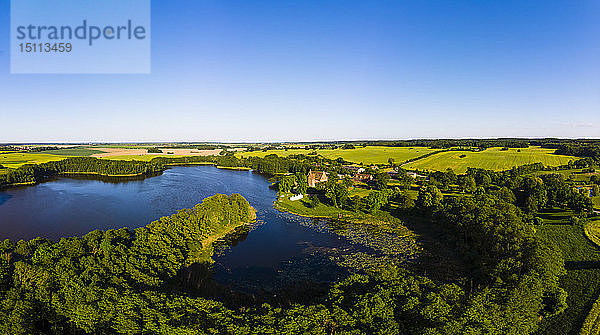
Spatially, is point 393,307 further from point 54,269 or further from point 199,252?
point 54,269

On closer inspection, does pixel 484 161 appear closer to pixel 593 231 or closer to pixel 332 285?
pixel 593 231

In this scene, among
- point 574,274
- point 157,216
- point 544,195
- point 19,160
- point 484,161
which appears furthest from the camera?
point 19,160

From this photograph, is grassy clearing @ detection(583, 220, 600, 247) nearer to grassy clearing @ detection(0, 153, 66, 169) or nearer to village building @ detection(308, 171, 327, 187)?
village building @ detection(308, 171, 327, 187)

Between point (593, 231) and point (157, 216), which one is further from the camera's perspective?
point (157, 216)

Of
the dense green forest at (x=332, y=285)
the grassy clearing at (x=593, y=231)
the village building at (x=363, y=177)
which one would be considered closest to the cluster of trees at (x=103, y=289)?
the dense green forest at (x=332, y=285)

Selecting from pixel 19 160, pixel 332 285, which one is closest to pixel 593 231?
pixel 332 285

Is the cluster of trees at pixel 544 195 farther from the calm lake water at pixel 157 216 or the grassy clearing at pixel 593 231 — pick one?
the calm lake water at pixel 157 216

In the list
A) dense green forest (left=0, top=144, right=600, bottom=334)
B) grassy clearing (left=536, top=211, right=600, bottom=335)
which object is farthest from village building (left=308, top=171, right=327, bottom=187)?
grassy clearing (left=536, top=211, right=600, bottom=335)
